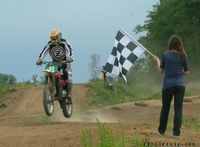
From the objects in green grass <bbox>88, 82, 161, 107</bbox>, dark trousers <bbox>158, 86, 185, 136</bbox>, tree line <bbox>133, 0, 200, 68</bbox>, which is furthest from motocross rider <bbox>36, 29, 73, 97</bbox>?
tree line <bbox>133, 0, 200, 68</bbox>

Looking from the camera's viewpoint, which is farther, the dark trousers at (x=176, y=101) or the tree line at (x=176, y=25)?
the tree line at (x=176, y=25)

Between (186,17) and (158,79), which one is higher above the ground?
(186,17)

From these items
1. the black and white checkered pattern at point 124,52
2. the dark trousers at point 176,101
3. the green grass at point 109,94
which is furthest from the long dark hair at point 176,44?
the green grass at point 109,94

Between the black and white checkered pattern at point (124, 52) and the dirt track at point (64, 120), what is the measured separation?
4.28 feet

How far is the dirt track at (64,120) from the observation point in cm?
934

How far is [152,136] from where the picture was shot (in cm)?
939

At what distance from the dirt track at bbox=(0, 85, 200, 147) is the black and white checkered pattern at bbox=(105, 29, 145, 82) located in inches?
51.3

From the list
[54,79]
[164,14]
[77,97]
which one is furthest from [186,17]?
[54,79]

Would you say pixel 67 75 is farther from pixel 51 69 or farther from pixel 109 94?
pixel 109 94

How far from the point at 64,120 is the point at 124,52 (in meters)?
3.50

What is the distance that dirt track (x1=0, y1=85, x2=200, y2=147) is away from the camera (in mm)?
9344

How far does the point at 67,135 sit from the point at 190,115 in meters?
7.71

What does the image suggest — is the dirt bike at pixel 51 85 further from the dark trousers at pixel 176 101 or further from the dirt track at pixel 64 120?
the dark trousers at pixel 176 101

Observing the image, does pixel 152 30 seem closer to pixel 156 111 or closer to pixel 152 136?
pixel 156 111
